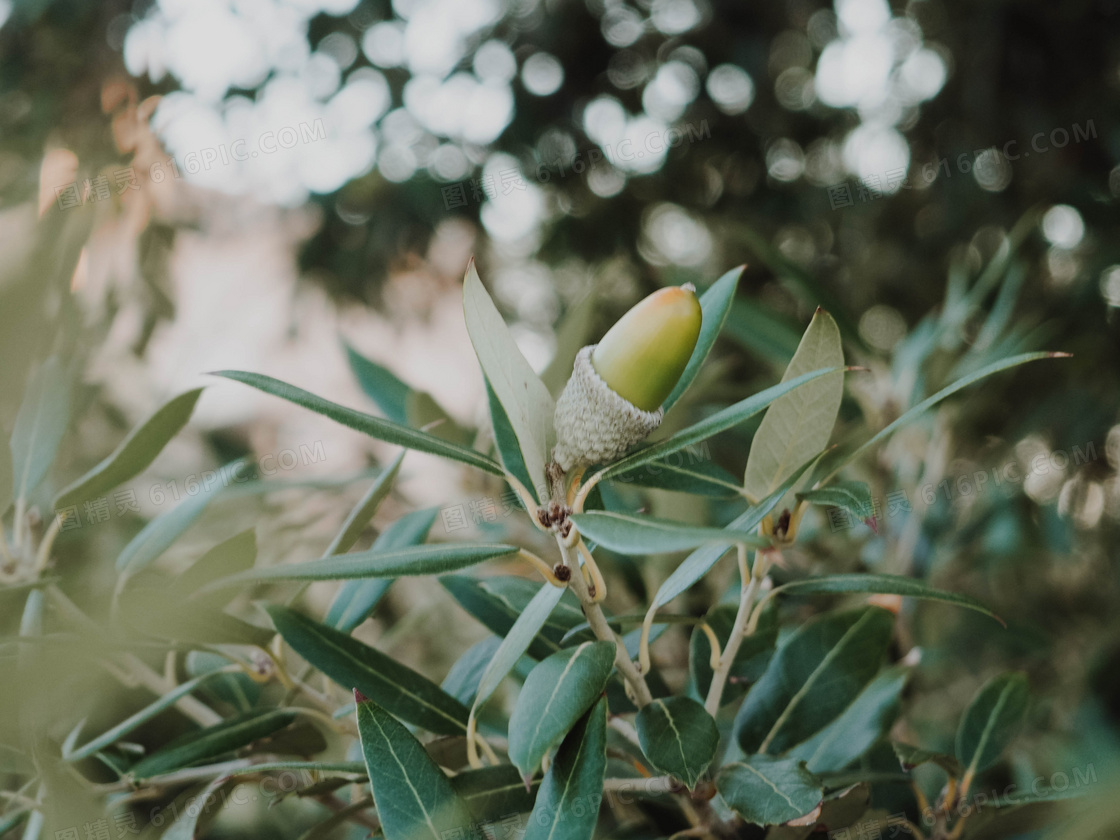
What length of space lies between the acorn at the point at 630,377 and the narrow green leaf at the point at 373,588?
0.15 m

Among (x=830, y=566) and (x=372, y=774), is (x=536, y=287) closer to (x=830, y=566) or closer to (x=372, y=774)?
(x=830, y=566)

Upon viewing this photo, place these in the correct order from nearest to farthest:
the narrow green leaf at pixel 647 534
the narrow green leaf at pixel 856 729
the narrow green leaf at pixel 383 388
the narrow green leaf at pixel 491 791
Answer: the narrow green leaf at pixel 647 534, the narrow green leaf at pixel 491 791, the narrow green leaf at pixel 856 729, the narrow green leaf at pixel 383 388

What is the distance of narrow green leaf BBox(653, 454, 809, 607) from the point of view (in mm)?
314

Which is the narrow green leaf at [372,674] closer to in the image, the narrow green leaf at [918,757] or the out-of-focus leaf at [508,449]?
the out-of-focus leaf at [508,449]

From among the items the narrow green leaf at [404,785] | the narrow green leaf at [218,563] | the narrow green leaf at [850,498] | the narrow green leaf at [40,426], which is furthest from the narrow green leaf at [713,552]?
the narrow green leaf at [40,426]

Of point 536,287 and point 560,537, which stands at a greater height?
point 560,537

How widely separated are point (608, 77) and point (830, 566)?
3.13 feet

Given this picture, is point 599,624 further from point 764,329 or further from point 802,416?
point 764,329

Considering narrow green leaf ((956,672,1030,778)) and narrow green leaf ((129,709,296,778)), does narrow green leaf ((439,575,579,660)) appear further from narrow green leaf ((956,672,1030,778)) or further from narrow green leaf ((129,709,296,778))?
narrow green leaf ((956,672,1030,778))

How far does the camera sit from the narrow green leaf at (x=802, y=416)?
35cm

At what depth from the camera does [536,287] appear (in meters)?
1.81

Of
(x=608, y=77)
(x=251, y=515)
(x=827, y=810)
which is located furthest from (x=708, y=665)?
(x=608, y=77)

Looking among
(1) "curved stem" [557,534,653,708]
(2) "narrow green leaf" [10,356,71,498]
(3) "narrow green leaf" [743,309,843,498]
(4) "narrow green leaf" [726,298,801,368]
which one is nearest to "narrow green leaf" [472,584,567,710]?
(1) "curved stem" [557,534,653,708]

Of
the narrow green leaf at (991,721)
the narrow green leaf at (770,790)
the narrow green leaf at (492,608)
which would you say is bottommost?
the narrow green leaf at (991,721)
